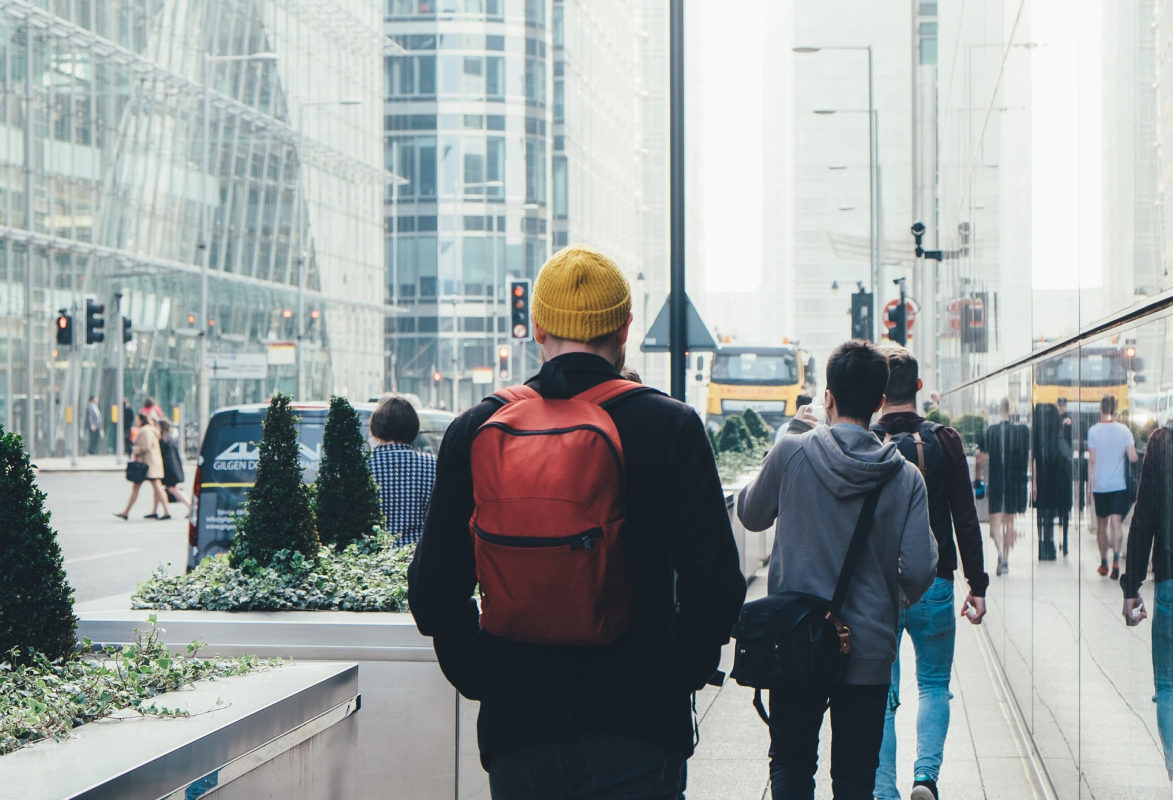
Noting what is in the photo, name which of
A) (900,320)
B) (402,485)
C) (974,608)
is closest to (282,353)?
(900,320)

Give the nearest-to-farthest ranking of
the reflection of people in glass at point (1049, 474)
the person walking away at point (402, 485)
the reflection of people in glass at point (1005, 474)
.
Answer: the reflection of people in glass at point (1049, 474) → the person walking away at point (402, 485) → the reflection of people in glass at point (1005, 474)

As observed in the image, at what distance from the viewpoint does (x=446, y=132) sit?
256 ft

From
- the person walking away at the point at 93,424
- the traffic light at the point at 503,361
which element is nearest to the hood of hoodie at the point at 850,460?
the person walking away at the point at 93,424

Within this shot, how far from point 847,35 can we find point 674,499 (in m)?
95.0

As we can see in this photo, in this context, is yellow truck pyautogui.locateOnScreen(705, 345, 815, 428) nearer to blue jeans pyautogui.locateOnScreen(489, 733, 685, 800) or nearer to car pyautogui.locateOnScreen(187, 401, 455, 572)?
car pyautogui.locateOnScreen(187, 401, 455, 572)

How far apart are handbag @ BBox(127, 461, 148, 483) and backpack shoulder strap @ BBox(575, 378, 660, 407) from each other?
828 inches

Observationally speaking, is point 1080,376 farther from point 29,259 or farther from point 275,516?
point 29,259

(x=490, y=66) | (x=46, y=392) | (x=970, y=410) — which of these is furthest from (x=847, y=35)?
(x=970, y=410)

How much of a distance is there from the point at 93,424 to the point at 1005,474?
38790 millimetres

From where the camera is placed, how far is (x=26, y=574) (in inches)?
145

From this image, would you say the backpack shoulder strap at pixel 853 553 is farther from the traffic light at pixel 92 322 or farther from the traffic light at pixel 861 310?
the traffic light at pixel 92 322

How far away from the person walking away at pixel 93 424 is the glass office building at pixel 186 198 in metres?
0.82

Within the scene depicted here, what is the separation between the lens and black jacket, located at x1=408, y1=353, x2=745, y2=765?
2.67 m

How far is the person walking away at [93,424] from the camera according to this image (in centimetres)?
4338
